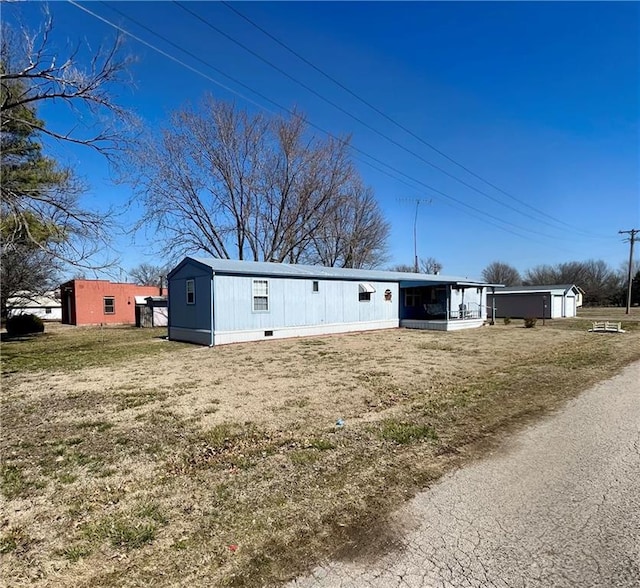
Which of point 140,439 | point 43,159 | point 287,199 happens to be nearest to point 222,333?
point 43,159

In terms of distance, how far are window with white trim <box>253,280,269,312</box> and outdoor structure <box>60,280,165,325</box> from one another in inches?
735

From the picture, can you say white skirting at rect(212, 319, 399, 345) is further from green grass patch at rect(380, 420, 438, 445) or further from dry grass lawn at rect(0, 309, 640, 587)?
green grass patch at rect(380, 420, 438, 445)

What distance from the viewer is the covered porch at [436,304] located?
20.9 meters

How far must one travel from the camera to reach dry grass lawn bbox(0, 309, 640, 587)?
7.84 ft

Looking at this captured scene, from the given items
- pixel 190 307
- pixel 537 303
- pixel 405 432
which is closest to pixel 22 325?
pixel 190 307

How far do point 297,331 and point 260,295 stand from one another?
7.61 feet

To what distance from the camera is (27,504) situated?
9.87 feet

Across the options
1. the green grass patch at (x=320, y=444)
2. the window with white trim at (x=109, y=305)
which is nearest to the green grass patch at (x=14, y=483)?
the green grass patch at (x=320, y=444)

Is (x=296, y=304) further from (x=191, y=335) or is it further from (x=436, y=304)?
(x=436, y=304)

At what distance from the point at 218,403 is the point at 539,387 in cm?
547

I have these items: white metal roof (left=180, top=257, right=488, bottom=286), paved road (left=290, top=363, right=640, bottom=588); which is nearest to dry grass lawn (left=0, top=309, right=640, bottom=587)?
paved road (left=290, top=363, right=640, bottom=588)

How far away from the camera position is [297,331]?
16.3m

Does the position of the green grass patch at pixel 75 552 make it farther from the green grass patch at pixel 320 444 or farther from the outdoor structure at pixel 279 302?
the outdoor structure at pixel 279 302

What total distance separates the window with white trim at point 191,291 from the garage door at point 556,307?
2725 cm
